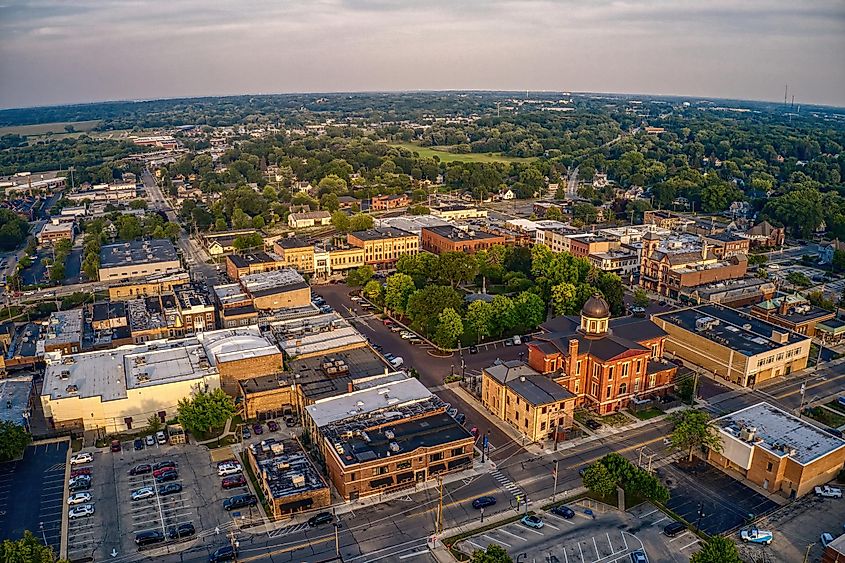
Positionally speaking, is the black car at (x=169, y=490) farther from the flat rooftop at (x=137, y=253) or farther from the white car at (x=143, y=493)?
the flat rooftop at (x=137, y=253)

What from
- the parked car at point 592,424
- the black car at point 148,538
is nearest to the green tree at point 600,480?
the parked car at point 592,424

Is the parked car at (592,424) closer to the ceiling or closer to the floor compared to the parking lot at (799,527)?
closer to the ceiling

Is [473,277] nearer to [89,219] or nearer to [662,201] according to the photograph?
[662,201]

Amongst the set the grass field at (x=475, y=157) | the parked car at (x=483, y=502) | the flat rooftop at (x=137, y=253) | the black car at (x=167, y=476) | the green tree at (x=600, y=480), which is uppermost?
the grass field at (x=475, y=157)

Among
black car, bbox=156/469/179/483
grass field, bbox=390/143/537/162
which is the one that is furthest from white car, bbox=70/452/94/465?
grass field, bbox=390/143/537/162

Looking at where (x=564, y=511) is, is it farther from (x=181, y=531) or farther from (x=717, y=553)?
(x=181, y=531)

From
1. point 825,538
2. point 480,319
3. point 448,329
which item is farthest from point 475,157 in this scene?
point 825,538

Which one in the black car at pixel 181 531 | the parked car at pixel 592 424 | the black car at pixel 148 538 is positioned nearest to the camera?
the black car at pixel 148 538
